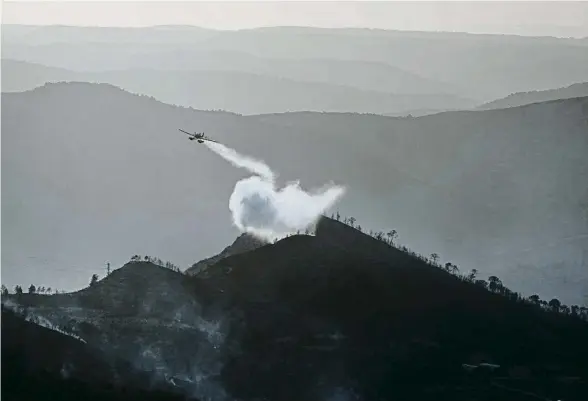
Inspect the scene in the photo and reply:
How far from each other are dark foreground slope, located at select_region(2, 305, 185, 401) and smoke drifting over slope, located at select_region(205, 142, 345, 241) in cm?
243

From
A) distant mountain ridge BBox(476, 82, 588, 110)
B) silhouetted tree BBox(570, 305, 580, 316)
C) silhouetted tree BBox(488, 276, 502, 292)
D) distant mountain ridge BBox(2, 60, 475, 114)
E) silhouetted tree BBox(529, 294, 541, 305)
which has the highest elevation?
distant mountain ridge BBox(476, 82, 588, 110)

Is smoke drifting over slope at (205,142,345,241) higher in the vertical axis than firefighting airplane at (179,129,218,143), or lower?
lower

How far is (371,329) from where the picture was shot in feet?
33.1

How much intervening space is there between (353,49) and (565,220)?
3705 millimetres

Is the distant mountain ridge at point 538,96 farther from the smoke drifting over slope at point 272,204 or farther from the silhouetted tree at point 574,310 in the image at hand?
the silhouetted tree at point 574,310

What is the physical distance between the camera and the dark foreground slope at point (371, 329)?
9922 millimetres

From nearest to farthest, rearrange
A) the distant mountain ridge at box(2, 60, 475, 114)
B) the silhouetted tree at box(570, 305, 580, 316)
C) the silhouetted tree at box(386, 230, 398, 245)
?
1. the silhouetted tree at box(570, 305, 580, 316)
2. the silhouetted tree at box(386, 230, 398, 245)
3. the distant mountain ridge at box(2, 60, 475, 114)

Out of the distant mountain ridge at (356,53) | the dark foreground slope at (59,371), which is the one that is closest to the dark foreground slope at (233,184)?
the distant mountain ridge at (356,53)

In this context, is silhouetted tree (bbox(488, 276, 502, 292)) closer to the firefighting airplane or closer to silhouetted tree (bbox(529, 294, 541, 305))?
silhouetted tree (bbox(529, 294, 541, 305))

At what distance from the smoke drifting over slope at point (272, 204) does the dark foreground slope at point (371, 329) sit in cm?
21

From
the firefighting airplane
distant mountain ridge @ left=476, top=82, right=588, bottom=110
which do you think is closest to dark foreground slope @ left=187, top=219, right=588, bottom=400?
the firefighting airplane

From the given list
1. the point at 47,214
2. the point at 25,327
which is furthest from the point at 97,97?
the point at 25,327

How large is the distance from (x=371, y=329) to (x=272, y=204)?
210cm

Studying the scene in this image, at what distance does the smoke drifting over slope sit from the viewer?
10305 millimetres
